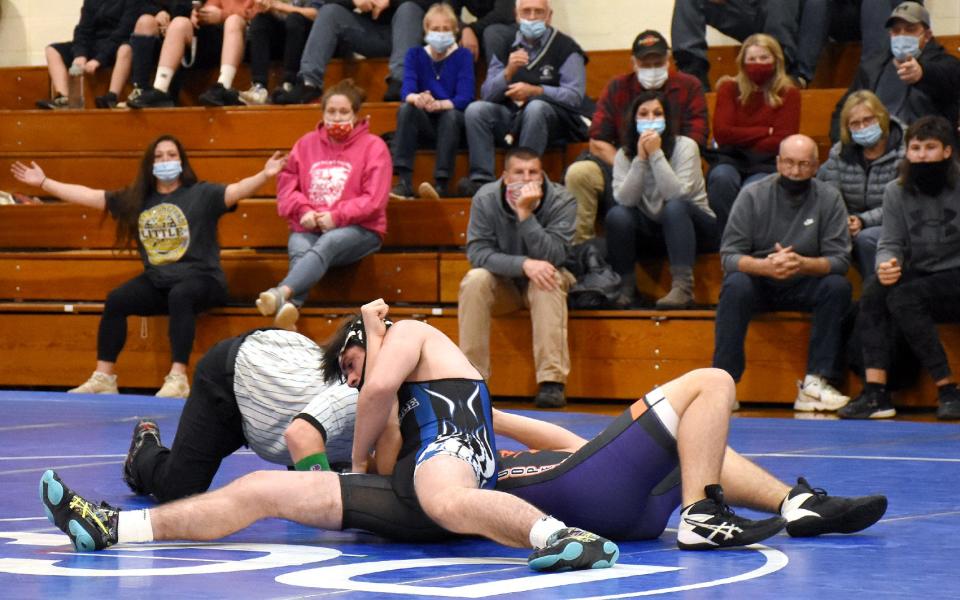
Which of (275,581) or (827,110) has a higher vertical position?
(827,110)

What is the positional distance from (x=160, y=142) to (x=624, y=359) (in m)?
3.30

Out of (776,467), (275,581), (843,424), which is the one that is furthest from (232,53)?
(275,581)

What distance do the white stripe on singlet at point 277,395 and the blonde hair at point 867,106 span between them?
15.1 feet

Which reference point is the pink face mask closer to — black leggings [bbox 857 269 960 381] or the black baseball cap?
the black baseball cap

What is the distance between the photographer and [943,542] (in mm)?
4203

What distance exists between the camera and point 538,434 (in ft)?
15.7

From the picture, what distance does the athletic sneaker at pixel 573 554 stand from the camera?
3686mm

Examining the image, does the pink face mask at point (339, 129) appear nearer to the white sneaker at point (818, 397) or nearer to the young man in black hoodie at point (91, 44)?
the young man in black hoodie at point (91, 44)

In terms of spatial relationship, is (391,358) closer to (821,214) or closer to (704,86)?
(821,214)

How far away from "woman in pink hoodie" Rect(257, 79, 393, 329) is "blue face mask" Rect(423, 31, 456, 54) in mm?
699

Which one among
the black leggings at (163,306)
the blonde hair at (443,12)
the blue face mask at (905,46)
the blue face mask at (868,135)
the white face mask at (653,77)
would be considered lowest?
the black leggings at (163,306)

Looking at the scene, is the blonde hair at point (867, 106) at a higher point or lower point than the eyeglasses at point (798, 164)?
higher

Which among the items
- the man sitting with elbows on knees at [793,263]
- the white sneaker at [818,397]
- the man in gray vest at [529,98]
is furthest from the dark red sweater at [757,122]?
the white sneaker at [818,397]

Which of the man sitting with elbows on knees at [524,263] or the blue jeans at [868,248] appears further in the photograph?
the man sitting with elbows on knees at [524,263]
